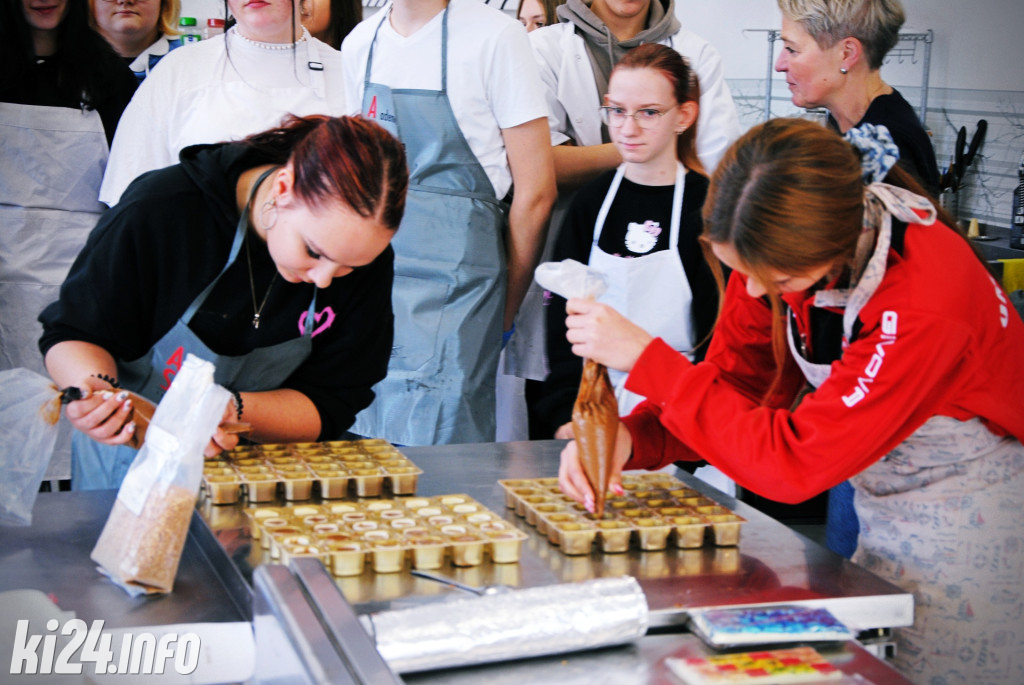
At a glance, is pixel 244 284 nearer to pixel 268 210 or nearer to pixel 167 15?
pixel 268 210

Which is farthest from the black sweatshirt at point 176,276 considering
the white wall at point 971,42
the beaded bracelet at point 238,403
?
the white wall at point 971,42

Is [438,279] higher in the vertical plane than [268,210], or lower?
lower

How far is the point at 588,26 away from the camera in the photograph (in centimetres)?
285

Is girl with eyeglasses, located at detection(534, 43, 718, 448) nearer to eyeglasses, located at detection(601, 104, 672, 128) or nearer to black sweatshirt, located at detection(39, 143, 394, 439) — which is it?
eyeglasses, located at detection(601, 104, 672, 128)

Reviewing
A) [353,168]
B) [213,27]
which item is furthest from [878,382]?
[213,27]

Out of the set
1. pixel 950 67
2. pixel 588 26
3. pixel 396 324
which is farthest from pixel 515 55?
→ pixel 950 67

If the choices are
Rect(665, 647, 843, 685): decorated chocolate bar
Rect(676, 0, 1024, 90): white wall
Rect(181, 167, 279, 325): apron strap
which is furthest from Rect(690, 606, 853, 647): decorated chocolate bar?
Rect(676, 0, 1024, 90): white wall

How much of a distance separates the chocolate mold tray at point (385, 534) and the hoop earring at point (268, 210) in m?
0.45

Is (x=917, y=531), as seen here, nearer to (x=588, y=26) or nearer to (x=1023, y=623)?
(x=1023, y=623)

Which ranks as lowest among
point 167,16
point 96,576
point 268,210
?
point 96,576

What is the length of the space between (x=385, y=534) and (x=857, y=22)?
1.71 metres

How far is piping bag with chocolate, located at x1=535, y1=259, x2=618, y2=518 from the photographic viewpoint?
1.51 metres

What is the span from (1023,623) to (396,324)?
5.17ft

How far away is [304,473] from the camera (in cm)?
159
